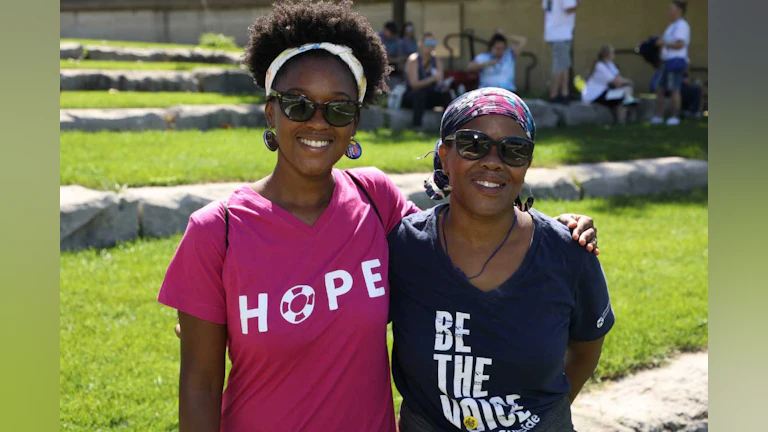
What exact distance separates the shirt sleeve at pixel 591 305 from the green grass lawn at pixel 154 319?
2052 mm

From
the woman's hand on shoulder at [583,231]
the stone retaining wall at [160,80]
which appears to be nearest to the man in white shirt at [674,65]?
the stone retaining wall at [160,80]

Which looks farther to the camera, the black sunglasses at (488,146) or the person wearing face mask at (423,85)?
the person wearing face mask at (423,85)

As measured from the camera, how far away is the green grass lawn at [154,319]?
4102mm

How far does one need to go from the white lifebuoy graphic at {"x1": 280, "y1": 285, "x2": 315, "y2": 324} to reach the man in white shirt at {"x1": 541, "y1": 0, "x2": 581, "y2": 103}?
10961 mm

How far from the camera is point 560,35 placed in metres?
12.6

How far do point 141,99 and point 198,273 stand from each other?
→ 9221 mm

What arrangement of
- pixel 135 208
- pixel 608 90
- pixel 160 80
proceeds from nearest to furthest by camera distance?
1. pixel 135 208
2. pixel 160 80
3. pixel 608 90

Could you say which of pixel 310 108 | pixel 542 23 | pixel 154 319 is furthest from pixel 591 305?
pixel 542 23

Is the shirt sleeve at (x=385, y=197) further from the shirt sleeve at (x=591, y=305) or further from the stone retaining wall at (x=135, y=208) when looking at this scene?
the stone retaining wall at (x=135, y=208)

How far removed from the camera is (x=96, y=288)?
5.42 meters

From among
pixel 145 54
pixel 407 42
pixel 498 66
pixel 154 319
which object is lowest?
pixel 154 319

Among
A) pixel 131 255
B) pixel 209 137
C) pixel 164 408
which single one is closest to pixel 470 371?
pixel 164 408

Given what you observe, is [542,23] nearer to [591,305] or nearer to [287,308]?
[591,305]

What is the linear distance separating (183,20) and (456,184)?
21.6 m
